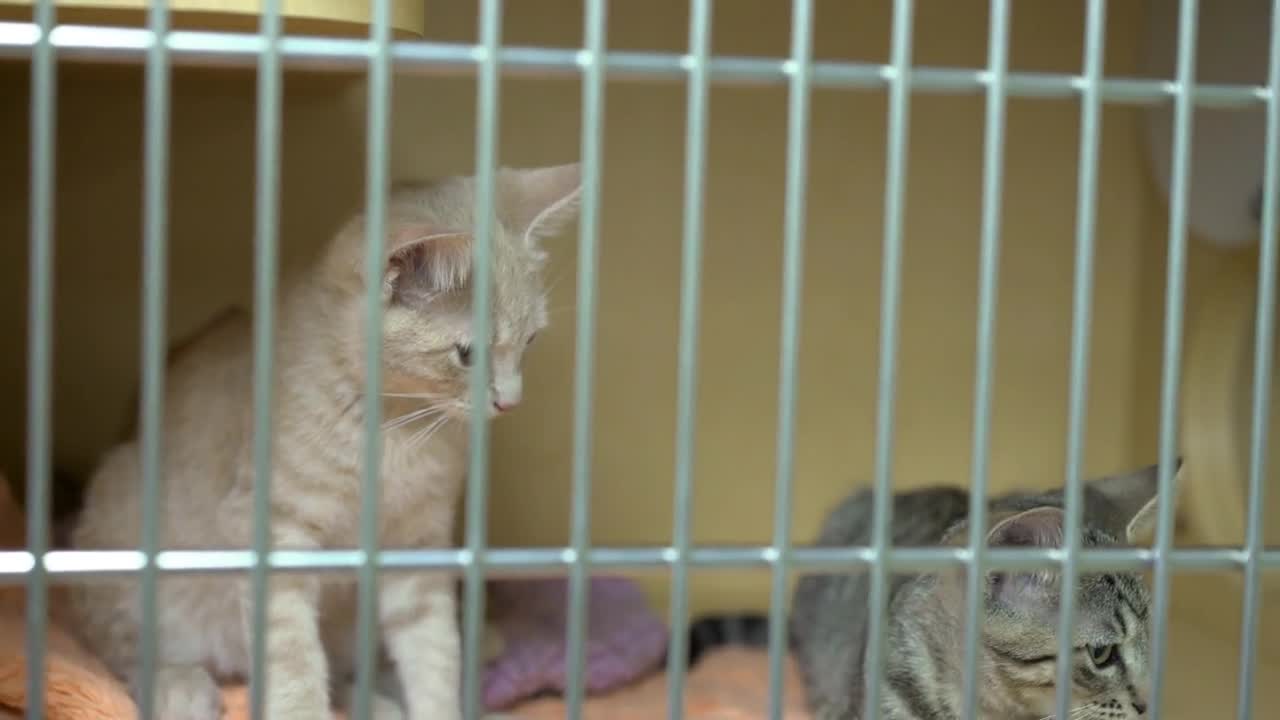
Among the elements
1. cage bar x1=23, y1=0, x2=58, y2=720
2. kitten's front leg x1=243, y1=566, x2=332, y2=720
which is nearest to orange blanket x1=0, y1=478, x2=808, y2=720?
kitten's front leg x1=243, y1=566, x2=332, y2=720

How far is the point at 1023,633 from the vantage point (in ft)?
5.09

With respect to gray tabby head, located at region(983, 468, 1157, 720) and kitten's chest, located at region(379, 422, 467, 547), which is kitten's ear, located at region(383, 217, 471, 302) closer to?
kitten's chest, located at region(379, 422, 467, 547)

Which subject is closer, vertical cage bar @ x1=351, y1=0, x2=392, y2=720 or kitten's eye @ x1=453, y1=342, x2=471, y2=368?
vertical cage bar @ x1=351, y1=0, x2=392, y2=720

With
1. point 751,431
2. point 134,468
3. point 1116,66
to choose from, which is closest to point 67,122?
point 134,468

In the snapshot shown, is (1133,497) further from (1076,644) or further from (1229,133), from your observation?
(1229,133)

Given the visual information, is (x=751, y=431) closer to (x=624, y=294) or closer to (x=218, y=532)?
(x=624, y=294)

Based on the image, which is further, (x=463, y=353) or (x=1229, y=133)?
(x=1229, y=133)

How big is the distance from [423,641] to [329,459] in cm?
26

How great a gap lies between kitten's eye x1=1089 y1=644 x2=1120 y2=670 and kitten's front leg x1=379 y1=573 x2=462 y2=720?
726 millimetres

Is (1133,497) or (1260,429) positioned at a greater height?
(1260,429)

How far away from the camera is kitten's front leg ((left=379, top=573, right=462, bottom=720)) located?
67.5 inches

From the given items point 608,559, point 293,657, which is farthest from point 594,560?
point 293,657

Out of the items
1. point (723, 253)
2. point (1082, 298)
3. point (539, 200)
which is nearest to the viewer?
point (1082, 298)

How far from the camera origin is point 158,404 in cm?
91
